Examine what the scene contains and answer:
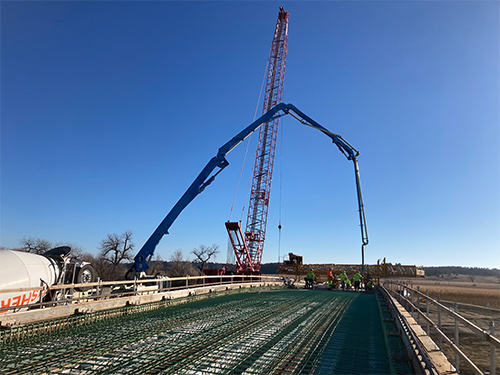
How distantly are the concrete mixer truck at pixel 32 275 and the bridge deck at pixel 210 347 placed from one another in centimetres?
224

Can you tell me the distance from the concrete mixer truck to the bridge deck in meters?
2.24

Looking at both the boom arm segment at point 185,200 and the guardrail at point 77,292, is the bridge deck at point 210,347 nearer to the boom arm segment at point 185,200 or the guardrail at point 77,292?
the guardrail at point 77,292

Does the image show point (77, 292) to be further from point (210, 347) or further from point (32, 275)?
point (210, 347)

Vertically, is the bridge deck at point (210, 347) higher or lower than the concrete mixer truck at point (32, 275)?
lower

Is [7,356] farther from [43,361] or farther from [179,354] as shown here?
[179,354]

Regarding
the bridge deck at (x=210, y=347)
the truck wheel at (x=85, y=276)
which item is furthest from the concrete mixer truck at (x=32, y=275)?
the bridge deck at (x=210, y=347)

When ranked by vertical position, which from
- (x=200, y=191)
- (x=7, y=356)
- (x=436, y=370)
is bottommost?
(x=7, y=356)

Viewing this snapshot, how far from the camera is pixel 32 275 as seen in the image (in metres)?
11.9

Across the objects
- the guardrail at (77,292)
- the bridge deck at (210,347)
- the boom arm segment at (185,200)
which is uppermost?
the boom arm segment at (185,200)

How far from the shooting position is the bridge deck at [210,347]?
21.1 feet

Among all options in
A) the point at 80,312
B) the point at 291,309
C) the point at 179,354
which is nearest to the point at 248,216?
Result: the point at 291,309

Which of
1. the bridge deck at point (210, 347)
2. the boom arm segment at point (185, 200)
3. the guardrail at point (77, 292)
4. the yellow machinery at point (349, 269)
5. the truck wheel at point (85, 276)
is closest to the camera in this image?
the bridge deck at point (210, 347)

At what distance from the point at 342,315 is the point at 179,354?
8.42 meters

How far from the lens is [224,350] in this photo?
7.52 m
